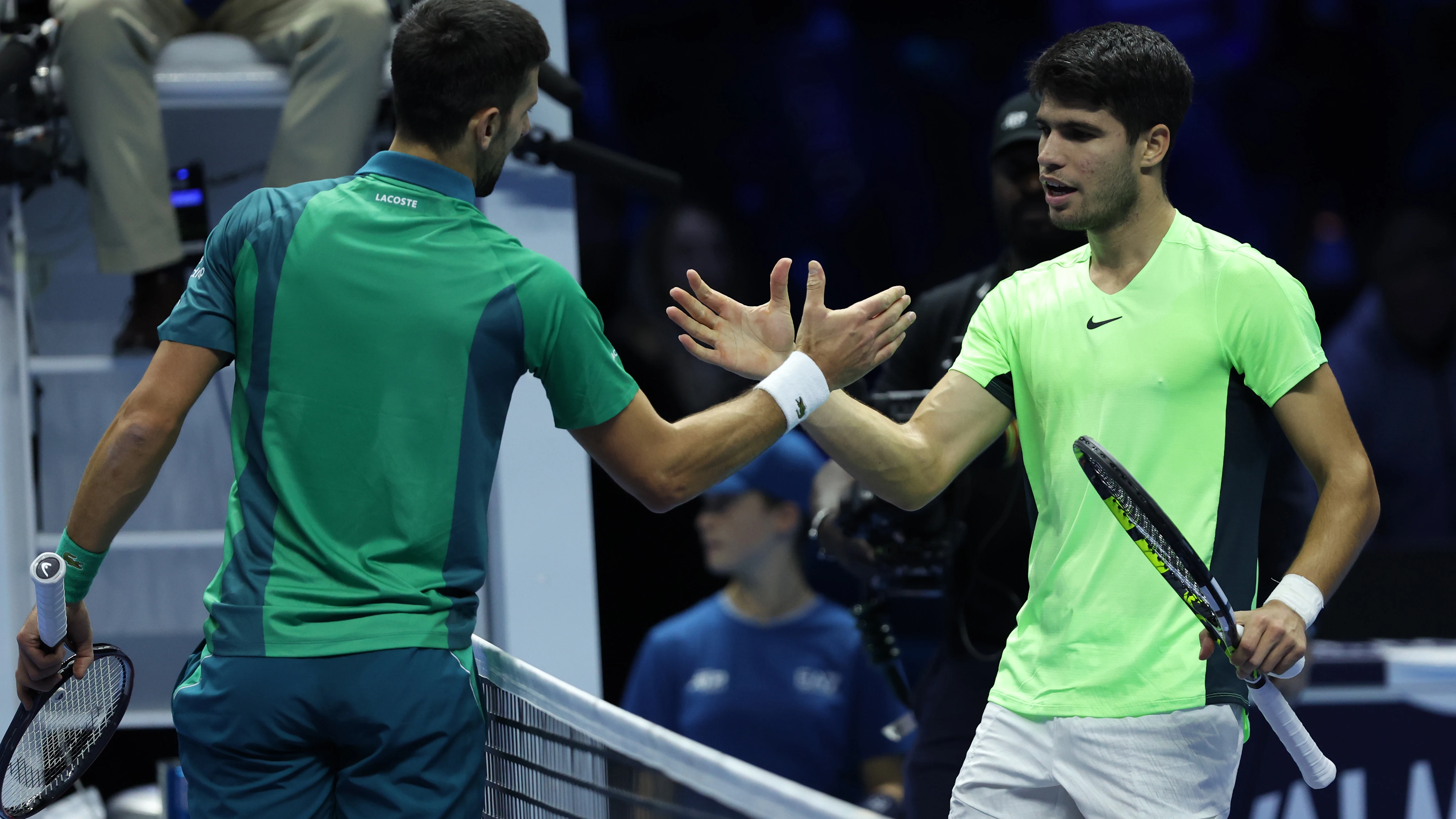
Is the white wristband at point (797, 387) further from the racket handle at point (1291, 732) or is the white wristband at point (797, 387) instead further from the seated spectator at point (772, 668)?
the seated spectator at point (772, 668)

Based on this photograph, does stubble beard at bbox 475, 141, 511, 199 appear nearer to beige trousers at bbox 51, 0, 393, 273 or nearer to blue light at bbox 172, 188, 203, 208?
beige trousers at bbox 51, 0, 393, 273

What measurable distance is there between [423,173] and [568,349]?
353 mm

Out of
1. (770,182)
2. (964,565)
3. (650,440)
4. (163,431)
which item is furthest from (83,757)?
(770,182)

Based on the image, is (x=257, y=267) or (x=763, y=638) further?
(x=763, y=638)

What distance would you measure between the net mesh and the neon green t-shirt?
1.54 m

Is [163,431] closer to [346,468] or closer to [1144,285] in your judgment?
[346,468]

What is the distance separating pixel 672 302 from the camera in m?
6.27

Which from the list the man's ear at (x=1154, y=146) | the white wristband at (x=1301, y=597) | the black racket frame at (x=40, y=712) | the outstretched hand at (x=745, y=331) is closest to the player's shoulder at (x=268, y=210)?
the outstretched hand at (x=745, y=331)

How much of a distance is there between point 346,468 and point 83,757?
90 cm

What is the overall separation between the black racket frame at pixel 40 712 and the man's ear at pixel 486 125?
41.1 inches

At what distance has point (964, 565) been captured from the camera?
3680mm

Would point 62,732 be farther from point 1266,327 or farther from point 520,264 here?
point 1266,327

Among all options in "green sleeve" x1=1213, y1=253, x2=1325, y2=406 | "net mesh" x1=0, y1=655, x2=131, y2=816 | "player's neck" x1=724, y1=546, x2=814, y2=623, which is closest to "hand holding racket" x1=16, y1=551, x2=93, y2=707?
"net mesh" x1=0, y1=655, x2=131, y2=816

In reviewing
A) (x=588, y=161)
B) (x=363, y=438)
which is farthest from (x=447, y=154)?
(x=588, y=161)
